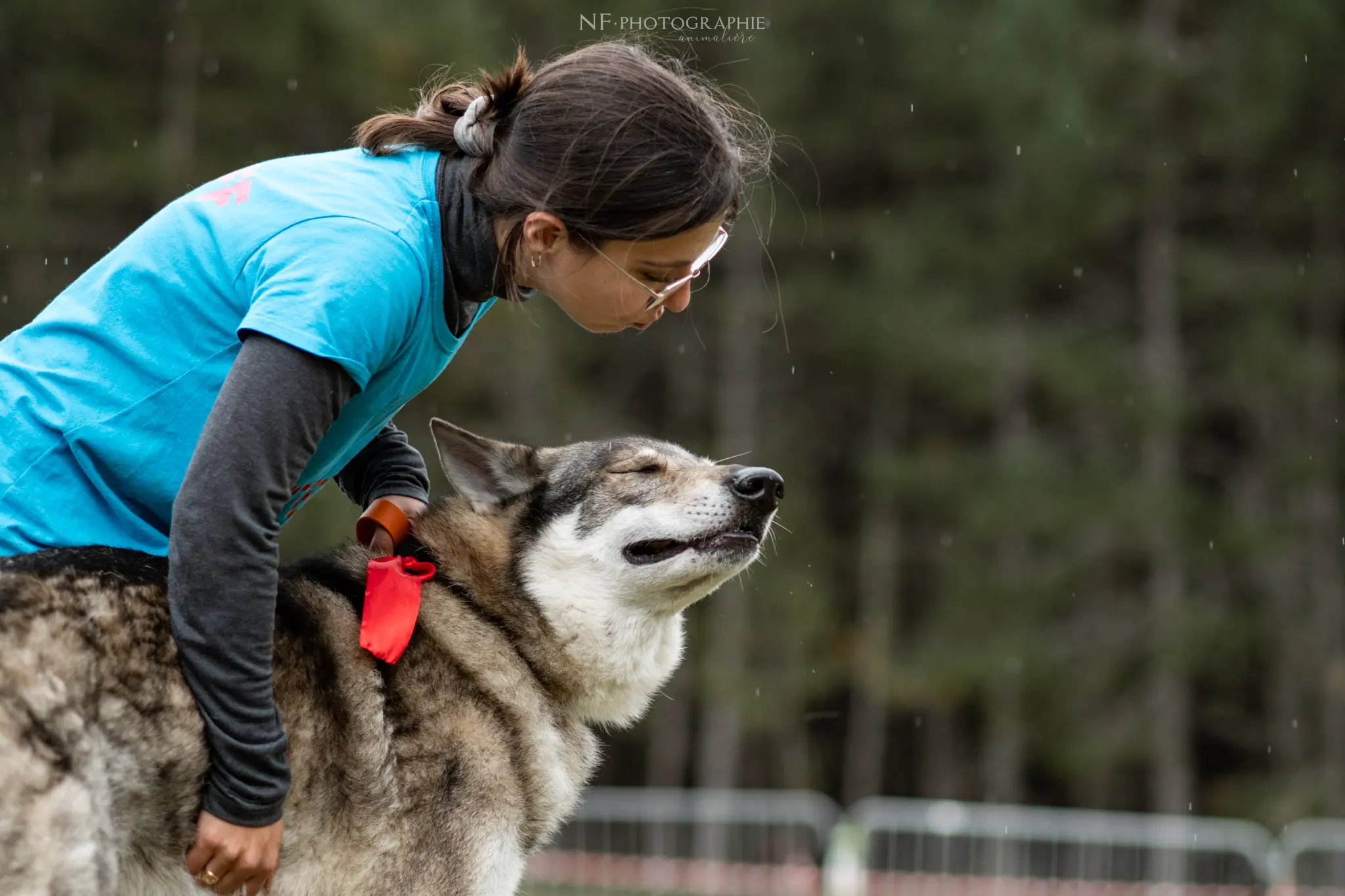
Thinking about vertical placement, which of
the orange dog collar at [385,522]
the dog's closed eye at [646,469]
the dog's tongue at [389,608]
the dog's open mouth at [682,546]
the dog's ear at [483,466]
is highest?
the dog's tongue at [389,608]

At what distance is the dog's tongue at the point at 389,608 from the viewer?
303 cm

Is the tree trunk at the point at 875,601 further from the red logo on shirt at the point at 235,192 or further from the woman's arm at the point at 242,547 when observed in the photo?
the woman's arm at the point at 242,547

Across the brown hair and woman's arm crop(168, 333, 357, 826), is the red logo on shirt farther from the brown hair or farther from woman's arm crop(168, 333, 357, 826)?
woman's arm crop(168, 333, 357, 826)

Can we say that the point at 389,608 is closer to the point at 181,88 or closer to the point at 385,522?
the point at 385,522

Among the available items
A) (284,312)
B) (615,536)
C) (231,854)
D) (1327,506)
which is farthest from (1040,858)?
(1327,506)

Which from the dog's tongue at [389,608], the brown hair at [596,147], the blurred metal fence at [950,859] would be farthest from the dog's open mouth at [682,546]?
the blurred metal fence at [950,859]

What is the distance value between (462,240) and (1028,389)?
68.0 ft

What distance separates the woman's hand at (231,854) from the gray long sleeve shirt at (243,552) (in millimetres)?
22

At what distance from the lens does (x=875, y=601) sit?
2256 cm

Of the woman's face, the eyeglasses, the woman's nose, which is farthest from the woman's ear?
the woman's nose

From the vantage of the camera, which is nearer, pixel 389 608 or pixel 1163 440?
pixel 389 608

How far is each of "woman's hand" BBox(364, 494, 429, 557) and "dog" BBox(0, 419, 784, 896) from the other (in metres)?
0.04

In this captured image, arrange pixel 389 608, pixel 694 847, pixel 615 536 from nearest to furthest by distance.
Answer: pixel 389 608
pixel 615 536
pixel 694 847

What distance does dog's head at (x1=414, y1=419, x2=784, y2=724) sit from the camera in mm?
3590
